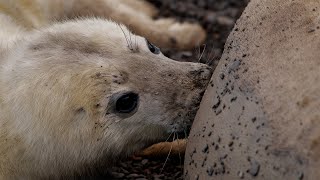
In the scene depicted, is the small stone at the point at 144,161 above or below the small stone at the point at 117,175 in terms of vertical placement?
above

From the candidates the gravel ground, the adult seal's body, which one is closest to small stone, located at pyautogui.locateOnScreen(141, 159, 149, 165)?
the gravel ground

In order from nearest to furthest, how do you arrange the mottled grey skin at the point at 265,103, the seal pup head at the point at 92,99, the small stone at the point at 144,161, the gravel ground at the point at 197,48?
the mottled grey skin at the point at 265,103 → the seal pup head at the point at 92,99 → the gravel ground at the point at 197,48 → the small stone at the point at 144,161

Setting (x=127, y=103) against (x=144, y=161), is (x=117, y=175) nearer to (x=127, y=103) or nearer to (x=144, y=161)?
(x=144, y=161)

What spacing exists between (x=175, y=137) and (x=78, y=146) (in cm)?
40

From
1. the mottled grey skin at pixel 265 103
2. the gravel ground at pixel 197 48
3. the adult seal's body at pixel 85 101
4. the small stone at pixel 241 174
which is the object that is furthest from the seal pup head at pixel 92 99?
the small stone at pixel 241 174

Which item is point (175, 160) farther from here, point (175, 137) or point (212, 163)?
point (212, 163)

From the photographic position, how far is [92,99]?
2547 mm

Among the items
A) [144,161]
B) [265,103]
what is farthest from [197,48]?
[265,103]

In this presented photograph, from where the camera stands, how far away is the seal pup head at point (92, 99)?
2.55 metres

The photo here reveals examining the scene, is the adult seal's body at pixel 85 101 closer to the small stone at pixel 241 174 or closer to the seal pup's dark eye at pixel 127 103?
the seal pup's dark eye at pixel 127 103

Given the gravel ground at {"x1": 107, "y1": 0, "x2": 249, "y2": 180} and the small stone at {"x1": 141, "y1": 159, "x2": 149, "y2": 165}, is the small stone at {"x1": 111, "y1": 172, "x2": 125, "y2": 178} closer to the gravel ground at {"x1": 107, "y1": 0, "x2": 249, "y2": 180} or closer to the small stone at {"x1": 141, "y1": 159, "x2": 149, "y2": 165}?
the gravel ground at {"x1": 107, "y1": 0, "x2": 249, "y2": 180}

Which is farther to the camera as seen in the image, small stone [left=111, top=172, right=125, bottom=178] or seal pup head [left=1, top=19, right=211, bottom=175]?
small stone [left=111, top=172, right=125, bottom=178]

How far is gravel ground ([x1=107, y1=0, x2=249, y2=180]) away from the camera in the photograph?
313 centimetres

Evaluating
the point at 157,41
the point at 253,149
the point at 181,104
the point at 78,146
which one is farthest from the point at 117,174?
the point at 253,149
